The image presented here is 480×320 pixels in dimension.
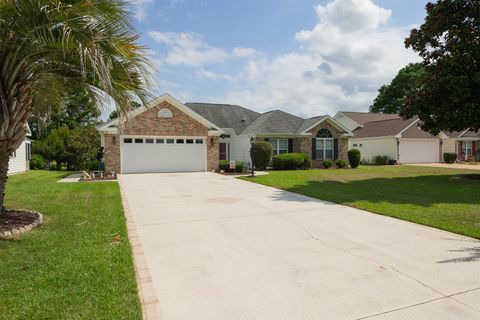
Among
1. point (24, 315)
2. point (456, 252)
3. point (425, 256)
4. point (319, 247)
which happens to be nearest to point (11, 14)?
point (24, 315)

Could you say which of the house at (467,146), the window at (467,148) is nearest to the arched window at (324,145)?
the house at (467,146)

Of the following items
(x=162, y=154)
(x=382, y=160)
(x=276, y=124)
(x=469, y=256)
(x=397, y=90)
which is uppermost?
(x=397, y=90)

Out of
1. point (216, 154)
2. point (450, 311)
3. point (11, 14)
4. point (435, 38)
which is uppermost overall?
point (435, 38)

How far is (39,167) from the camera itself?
25.9 metres

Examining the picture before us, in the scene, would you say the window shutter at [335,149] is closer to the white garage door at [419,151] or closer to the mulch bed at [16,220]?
the white garage door at [419,151]

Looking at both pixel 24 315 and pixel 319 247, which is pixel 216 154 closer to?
pixel 319 247

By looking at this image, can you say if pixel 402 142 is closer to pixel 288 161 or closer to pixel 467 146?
pixel 467 146

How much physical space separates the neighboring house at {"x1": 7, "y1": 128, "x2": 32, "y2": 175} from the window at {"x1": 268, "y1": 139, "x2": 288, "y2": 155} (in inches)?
648

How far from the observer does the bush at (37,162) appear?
2545cm

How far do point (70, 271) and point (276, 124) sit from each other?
22.7 m

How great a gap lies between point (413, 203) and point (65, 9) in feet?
32.5

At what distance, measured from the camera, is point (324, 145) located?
1030 inches

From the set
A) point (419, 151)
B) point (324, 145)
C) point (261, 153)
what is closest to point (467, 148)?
point (419, 151)

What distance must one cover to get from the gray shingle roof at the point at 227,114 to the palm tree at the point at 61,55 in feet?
66.2
